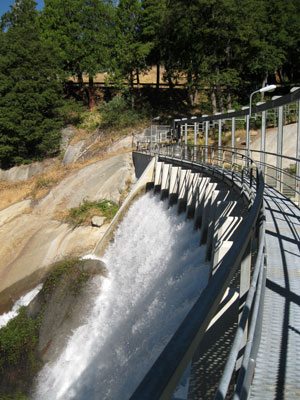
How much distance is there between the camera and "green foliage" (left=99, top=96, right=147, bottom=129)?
42.1 meters

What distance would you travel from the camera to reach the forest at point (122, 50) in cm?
3631

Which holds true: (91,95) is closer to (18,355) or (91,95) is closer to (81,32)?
(81,32)

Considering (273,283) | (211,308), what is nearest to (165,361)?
(211,308)

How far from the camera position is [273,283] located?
450cm

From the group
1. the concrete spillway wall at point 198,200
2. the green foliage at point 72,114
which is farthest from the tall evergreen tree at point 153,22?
the concrete spillway wall at point 198,200

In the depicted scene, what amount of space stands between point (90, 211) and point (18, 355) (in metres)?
11.6

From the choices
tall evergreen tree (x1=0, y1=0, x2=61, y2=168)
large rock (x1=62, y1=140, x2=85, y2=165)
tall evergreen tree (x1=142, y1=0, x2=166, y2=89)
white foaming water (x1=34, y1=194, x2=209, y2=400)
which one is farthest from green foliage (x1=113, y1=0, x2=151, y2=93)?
white foaming water (x1=34, y1=194, x2=209, y2=400)

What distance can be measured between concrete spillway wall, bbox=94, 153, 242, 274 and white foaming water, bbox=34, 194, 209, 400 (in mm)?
854

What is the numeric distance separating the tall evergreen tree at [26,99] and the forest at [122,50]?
0.10 metres

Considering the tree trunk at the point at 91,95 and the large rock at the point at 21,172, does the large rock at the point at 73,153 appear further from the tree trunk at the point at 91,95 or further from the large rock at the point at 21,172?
the tree trunk at the point at 91,95

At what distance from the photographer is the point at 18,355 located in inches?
583

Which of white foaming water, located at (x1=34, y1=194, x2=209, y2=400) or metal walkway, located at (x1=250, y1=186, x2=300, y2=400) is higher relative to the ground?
metal walkway, located at (x1=250, y1=186, x2=300, y2=400)

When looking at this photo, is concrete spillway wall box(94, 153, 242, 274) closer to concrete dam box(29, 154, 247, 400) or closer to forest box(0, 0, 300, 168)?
concrete dam box(29, 154, 247, 400)

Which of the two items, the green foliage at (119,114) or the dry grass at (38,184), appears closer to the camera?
the dry grass at (38,184)
